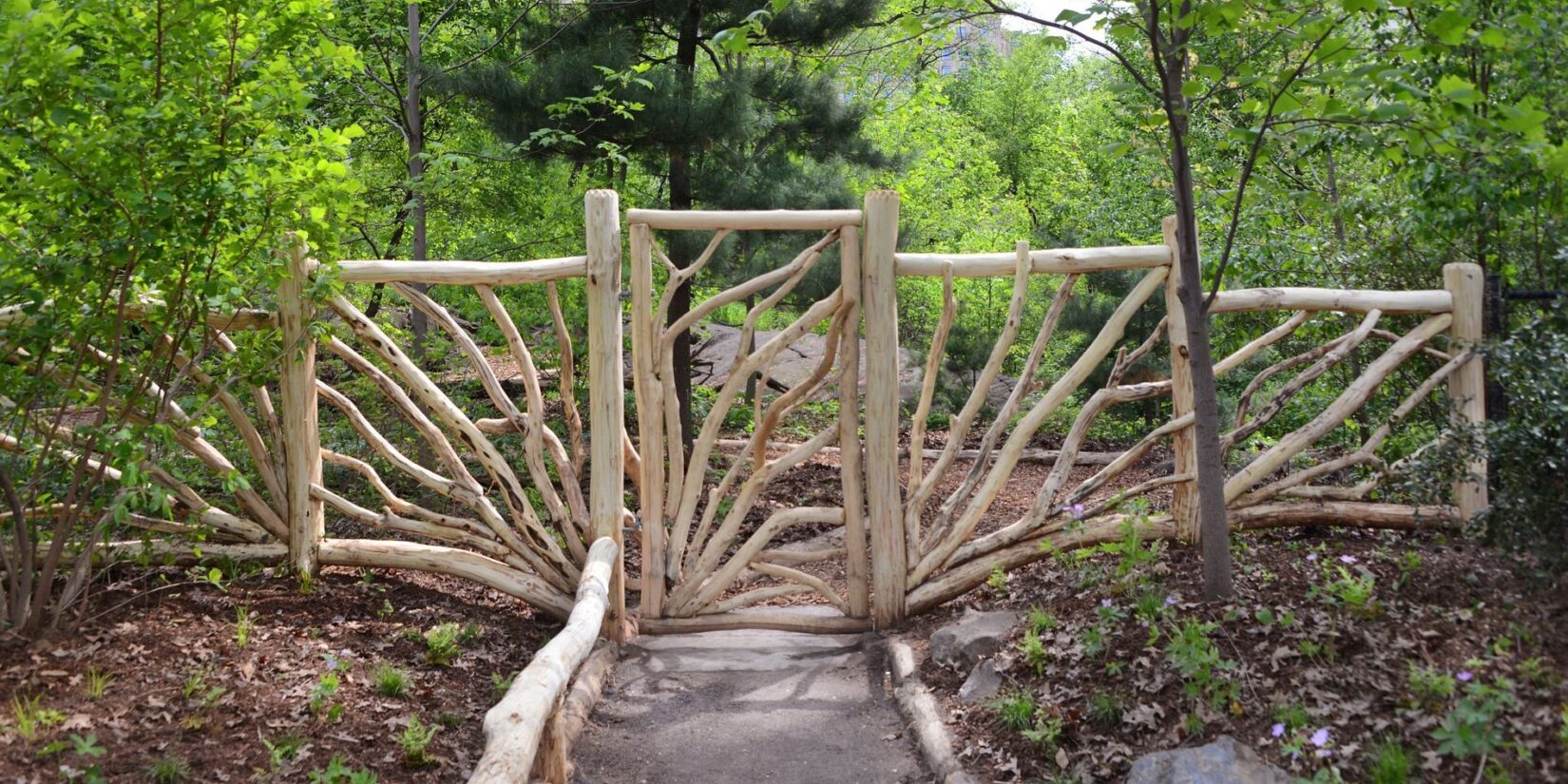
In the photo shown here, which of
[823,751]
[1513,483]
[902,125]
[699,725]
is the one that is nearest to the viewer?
[1513,483]

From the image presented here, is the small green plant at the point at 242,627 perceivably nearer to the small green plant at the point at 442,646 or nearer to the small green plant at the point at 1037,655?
the small green plant at the point at 442,646

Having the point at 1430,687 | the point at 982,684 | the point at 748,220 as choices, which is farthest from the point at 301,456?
the point at 1430,687

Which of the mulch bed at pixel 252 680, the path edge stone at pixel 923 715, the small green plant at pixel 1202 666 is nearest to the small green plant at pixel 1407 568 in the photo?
the small green plant at pixel 1202 666

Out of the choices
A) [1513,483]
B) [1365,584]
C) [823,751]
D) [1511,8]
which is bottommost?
[823,751]

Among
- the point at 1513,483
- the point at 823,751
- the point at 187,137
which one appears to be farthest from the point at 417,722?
the point at 1513,483

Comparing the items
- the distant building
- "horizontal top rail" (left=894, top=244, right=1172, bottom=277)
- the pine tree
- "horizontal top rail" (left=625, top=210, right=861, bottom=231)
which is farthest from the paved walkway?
the distant building

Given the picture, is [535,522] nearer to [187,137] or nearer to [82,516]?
[82,516]

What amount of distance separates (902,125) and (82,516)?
13.6m

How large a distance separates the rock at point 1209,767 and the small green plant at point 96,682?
3.35 metres

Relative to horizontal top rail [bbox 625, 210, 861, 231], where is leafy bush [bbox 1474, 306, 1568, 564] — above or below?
below

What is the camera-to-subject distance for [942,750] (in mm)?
4172

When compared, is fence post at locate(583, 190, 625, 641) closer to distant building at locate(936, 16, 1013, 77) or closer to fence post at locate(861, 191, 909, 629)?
fence post at locate(861, 191, 909, 629)

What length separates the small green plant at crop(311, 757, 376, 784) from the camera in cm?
345

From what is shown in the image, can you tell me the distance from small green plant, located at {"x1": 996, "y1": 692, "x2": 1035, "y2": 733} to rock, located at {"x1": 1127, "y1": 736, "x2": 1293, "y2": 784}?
1.85 feet
